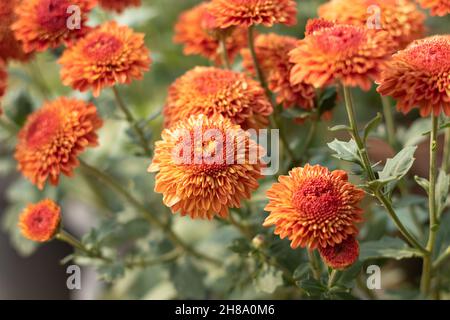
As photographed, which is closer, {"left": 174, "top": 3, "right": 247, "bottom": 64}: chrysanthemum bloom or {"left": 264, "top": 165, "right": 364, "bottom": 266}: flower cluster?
{"left": 264, "top": 165, "right": 364, "bottom": 266}: flower cluster

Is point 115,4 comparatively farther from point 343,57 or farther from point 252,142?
point 343,57

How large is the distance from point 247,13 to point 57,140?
42 cm

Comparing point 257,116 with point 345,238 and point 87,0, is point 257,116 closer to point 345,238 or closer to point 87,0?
point 345,238

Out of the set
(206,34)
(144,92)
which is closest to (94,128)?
(206,34)

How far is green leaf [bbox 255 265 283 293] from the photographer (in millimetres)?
1156

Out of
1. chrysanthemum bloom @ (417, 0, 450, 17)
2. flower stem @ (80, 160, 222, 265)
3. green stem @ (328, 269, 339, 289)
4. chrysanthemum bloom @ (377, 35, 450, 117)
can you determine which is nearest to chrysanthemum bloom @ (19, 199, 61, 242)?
flower stem @ (80, 160, 222, 265)

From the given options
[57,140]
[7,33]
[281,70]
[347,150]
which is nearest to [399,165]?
[347,150]

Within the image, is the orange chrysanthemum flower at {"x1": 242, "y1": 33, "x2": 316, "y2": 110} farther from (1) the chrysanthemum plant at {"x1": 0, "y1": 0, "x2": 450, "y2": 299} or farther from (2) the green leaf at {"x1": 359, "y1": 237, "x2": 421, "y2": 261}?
(2) the green leaf at {"x1": 359, "y1": 237, "x2": 421, "y2": 261}

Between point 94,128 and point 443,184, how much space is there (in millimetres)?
663

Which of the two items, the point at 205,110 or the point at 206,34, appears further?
the point at 206,34

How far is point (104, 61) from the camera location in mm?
1124

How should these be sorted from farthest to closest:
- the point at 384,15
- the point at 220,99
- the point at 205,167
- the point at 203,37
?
the point at 203,37, the point at 384,15, the point at 220,99, the point at 205,167

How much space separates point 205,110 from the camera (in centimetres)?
108

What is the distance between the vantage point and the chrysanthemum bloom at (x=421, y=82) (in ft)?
3.04
